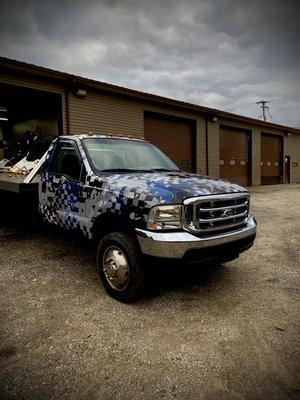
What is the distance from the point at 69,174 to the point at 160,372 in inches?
117

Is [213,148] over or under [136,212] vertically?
over

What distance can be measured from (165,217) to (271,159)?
23121 millimetres

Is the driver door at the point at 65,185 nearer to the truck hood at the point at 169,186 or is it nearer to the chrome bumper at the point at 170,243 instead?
the truck hood at the point at 169,186

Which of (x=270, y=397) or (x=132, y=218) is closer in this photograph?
(x=270, y=397)

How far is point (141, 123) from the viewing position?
14.3m

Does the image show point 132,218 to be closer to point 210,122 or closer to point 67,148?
point 67,148

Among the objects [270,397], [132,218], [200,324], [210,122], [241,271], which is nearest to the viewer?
[270,397]

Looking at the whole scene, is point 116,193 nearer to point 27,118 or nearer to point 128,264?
point 128,264

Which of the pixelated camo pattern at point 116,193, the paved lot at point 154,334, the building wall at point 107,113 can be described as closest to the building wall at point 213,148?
the building wall at point 107,113

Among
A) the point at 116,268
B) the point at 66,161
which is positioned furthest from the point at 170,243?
the point at 66,161

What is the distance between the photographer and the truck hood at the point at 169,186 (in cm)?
337

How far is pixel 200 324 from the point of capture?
10.7ft

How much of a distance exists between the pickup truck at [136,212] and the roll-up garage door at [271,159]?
67.2 ft

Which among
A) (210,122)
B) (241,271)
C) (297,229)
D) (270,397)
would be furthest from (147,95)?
(270,397)
